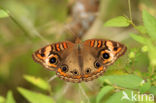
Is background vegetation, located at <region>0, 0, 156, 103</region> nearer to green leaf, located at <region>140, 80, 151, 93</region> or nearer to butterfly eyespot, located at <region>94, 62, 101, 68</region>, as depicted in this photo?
butterfly eyespot, located at <region>94, 62, 101, 68</region>

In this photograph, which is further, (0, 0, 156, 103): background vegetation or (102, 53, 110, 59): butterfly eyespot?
(0, 0, 156, 103): background vegetation

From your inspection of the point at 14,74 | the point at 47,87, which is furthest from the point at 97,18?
the point at 47,87

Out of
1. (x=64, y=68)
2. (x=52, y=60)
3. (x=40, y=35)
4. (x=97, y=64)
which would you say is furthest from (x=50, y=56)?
(x=40, y=35)

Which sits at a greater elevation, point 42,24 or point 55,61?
point 42,24

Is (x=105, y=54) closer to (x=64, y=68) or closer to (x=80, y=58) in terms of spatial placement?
(x=80, y=58)

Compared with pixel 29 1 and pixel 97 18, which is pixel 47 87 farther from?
pixel 29 1

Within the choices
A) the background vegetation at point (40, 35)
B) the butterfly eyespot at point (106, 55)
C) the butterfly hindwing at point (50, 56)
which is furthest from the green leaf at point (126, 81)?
the background vegetation at point (40, 35)

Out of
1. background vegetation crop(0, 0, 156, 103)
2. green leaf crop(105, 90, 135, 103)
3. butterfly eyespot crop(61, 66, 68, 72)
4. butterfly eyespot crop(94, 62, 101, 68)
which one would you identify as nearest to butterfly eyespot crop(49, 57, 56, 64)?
butterfly eyespot crop(61, 66, 68, 72)
